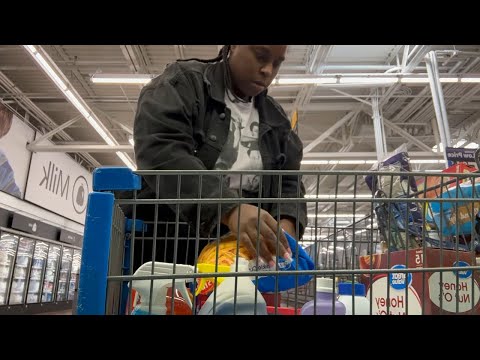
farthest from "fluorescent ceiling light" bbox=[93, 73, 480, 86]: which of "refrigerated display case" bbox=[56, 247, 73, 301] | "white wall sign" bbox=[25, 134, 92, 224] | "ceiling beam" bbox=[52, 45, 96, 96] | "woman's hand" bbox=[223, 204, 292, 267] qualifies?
"refrigerated display case" bbox=[56, 247, 73, 301]

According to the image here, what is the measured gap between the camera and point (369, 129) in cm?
1042

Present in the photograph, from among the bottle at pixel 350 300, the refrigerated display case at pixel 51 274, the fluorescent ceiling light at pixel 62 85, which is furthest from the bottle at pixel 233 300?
the refrigerated display case at pixel 51 274

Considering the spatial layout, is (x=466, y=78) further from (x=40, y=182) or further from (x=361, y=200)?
(x=40, y=182)

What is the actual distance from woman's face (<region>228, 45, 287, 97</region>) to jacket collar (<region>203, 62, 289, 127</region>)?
69 millimetres

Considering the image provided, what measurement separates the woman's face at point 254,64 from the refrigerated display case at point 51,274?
10049 millimetres

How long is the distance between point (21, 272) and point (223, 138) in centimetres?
903

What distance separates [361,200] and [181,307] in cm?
59

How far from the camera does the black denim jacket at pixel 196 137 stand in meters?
1.19

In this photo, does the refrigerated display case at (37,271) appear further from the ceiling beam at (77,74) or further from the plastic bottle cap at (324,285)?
the plastic bottle cap at (324,285)

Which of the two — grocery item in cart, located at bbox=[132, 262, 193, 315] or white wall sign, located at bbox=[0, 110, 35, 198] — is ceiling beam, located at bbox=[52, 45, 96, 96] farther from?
grocery item in cart, located at bbox=[132, 262, 193, 315]

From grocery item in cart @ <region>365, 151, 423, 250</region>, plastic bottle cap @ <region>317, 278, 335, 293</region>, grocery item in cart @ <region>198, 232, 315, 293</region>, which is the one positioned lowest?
plastic bottle cap @ <region>317, 278, 335, 293</region>

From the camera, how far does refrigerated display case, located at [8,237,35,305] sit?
882cm

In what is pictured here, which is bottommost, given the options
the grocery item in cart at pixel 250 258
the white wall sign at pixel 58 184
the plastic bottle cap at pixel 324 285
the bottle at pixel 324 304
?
the bottle at pixel 324 304
